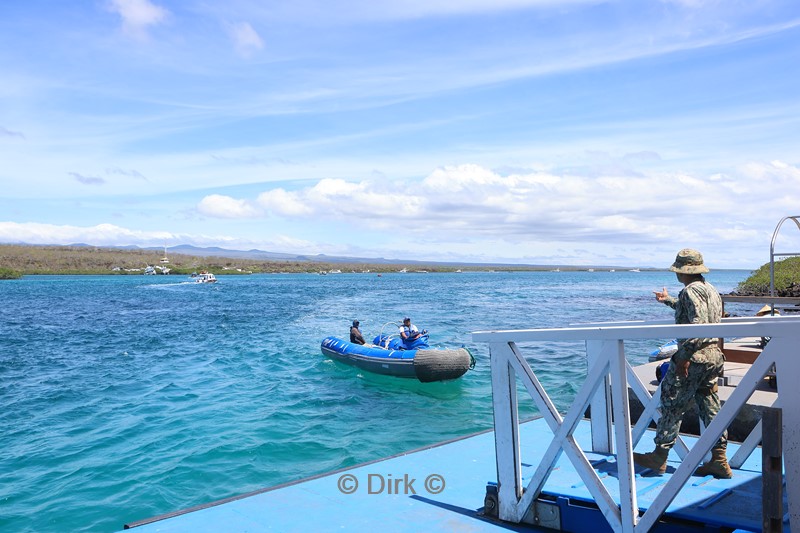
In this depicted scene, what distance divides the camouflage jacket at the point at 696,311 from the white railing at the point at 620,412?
324 millimetres

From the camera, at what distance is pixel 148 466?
11.1m

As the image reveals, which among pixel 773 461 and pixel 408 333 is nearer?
pixel 773 461

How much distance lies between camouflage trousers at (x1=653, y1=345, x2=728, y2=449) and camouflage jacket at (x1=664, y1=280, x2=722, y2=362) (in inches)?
2.7

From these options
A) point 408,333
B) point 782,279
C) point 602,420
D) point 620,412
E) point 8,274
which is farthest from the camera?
point 8,274

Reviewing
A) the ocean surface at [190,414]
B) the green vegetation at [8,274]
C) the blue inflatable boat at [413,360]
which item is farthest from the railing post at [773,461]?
the green vegetation at [8,274]

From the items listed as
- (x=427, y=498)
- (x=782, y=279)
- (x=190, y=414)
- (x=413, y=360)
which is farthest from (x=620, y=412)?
(x=782, y=279)

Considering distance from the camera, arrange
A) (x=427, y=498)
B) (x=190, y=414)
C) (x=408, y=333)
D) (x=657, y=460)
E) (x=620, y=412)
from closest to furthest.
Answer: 1. (x=620, y=412)
2. (x=657, y=460)
3. (x=427, y=498)
4. (x=190, y=414)
5. (x=408, y=333)

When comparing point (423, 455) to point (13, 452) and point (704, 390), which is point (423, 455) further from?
point (13, 452)

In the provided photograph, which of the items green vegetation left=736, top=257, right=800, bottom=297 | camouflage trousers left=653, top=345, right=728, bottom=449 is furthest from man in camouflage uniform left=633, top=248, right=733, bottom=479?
green vegetation left=736, top=257, right=800, bottom=297

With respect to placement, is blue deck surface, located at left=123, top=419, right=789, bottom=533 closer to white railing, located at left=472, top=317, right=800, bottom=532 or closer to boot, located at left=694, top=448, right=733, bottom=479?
boot, located at left=694, top=448, right=733, bottom=479

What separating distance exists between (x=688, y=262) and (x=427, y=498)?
2.94 metres

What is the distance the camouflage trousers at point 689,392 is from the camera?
4.55 m

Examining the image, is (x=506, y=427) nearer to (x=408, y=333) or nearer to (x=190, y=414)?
(x=190, y=414)

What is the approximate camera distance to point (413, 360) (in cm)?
1741
